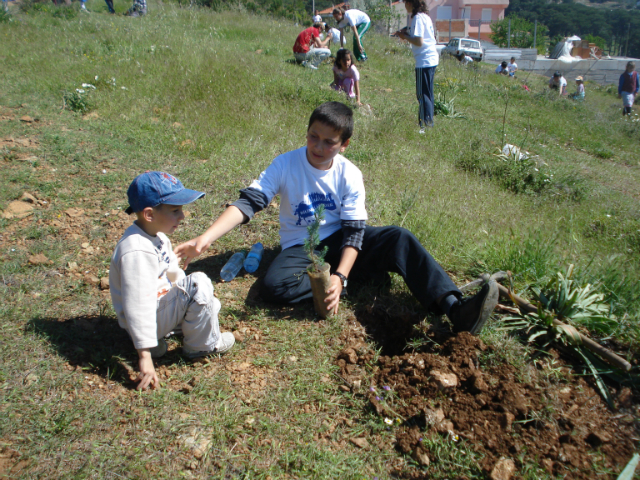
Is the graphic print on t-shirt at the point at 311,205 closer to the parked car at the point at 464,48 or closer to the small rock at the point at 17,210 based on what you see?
the small rock at the point at 17,210

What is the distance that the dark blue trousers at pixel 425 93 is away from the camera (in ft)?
22.9

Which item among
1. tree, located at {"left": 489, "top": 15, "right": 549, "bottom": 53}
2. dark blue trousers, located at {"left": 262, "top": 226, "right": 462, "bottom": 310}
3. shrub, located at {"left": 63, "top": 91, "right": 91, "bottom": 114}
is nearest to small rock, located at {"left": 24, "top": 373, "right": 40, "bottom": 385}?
dark blue trousers, located at {"left": 262, "top": 226, "right": 462, "bottom": 310}

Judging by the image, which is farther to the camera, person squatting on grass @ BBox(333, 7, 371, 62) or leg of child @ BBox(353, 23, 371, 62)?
leg of child @ BBox(353, 23, 371, 62)

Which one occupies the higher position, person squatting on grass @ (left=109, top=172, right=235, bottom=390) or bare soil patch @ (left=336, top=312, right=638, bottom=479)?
person squatting on grass @ (left=109, top=172, right=235, bottom=390)

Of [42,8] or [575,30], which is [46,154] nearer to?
[42,8]

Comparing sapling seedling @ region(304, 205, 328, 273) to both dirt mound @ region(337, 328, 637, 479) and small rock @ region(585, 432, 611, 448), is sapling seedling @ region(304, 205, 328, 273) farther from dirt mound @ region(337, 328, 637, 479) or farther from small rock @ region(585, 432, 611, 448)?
small rock @ region(585, 432, 611, 448)

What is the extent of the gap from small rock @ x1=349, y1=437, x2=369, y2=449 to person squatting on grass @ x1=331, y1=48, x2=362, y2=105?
693 cm

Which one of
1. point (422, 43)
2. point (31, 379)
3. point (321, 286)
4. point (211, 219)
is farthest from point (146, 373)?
point (422, 43)

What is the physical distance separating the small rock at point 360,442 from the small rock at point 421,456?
220 mm

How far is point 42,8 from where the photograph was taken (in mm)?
11844

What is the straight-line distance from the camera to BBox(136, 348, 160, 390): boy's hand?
80.9 inches

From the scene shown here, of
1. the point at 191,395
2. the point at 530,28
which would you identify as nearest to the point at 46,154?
the point at 191,395

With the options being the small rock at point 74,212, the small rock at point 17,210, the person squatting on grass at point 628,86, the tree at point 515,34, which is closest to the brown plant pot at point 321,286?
the small rock at point 74,212

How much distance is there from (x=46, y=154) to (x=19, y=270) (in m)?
2.13
